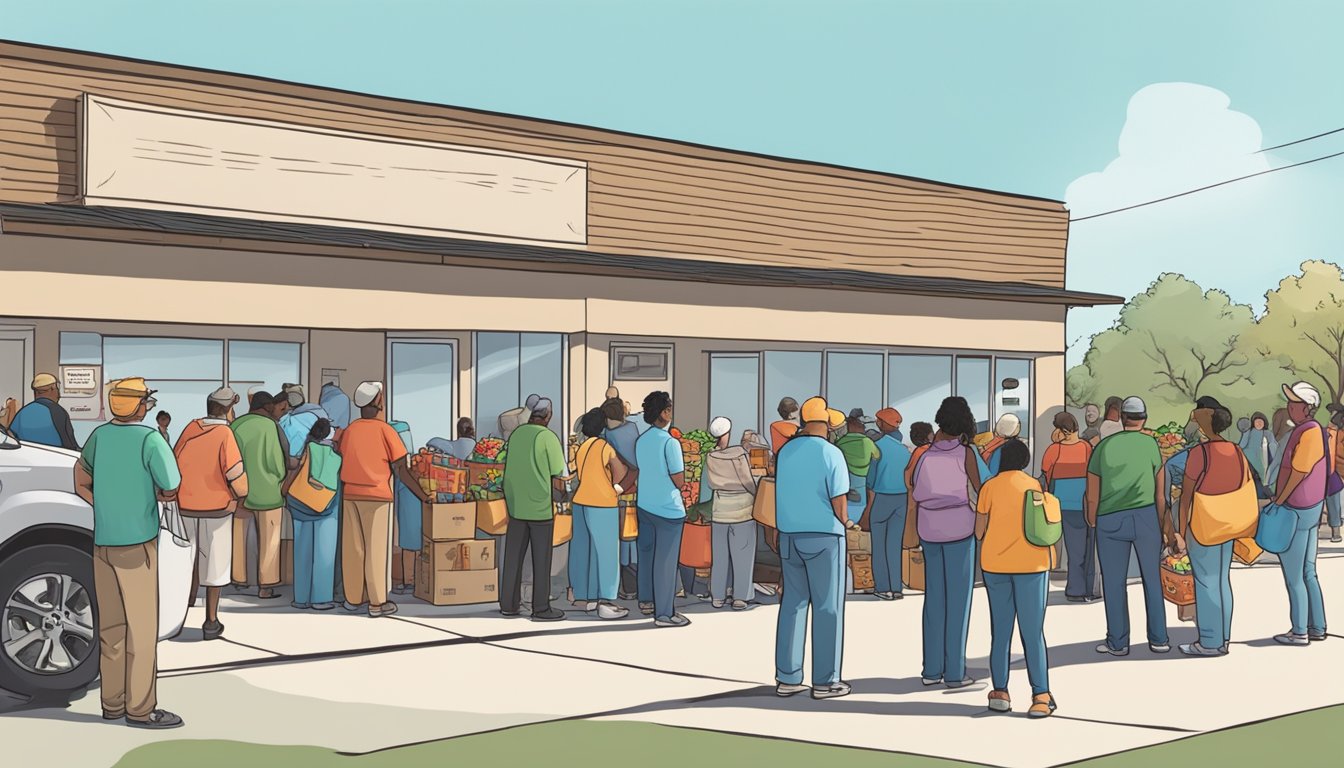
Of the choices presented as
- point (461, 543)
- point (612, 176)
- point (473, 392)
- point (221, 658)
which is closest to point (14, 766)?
point (221, 658)

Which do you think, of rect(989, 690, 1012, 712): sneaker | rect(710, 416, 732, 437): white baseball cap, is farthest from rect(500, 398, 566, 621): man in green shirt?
rect(989, 690, 1012, 712): sneaker

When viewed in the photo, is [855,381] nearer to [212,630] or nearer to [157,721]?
[212,630]

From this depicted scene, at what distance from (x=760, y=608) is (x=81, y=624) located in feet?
22.4

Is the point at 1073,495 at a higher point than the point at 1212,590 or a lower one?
higher

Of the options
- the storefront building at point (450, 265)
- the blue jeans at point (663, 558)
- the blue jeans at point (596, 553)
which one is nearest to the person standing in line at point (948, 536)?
the blue jeans at point (663, 558)

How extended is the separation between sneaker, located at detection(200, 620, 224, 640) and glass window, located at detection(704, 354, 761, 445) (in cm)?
1090

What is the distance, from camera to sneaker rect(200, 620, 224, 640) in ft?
39.5

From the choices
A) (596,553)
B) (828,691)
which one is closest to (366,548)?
(596,553)

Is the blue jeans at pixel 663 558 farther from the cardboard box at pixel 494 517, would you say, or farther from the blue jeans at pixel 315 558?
the blue jeans at pixel 315 558

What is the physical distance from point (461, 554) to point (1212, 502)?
23.1ft

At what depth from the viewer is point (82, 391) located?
1720cm

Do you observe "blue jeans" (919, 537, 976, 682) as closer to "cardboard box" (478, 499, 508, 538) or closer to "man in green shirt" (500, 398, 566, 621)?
"man in green shirt" (500, 398, 566, 621)

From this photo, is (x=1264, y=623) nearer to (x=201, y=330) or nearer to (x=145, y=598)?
(x=145, y=598)

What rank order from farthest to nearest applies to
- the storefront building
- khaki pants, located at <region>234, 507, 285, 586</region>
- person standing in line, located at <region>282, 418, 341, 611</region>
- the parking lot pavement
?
the storefront building
khaki pants, located at <region>234, 507, 285, 586</region>
person standing in line, located at <region>282, 418, 341, 611</region>
the parking lot pavement
